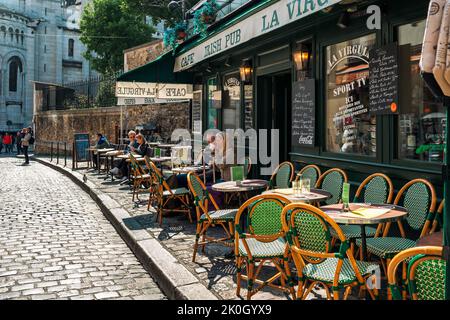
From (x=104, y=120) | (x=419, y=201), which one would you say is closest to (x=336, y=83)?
(x=419, y=201)

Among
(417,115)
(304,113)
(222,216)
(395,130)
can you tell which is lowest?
(222,216)

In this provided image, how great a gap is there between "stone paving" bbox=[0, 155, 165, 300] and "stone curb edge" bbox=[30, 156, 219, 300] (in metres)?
0.10

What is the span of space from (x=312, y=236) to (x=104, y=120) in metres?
19.7

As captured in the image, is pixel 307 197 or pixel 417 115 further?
pixel 417 115

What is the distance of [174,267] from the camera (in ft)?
14.9

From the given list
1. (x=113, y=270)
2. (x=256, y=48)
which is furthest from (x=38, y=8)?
(x=113, y=270)

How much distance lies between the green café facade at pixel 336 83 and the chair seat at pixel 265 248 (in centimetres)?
175

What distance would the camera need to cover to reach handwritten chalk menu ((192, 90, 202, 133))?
11.6 metres

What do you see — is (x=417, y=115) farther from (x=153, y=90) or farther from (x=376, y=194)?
(x=153, y=90)

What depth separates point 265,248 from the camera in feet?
12.4

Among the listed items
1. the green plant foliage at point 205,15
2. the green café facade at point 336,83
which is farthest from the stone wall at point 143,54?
the green café facade at point 336,83

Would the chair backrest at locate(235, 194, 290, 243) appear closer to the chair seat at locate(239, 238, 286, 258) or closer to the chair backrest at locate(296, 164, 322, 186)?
the chair seat at locate(239, 238, 286, 258)
